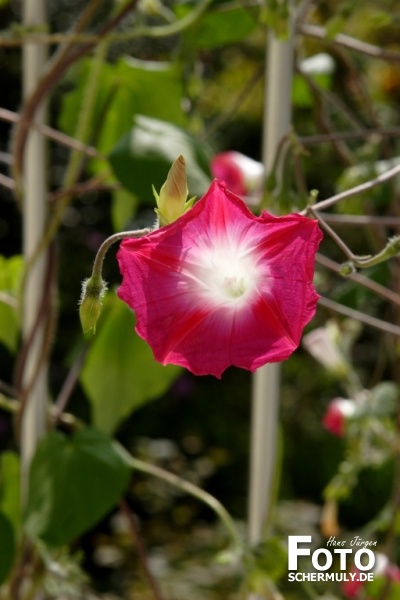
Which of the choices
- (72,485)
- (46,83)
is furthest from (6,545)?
(46,83)

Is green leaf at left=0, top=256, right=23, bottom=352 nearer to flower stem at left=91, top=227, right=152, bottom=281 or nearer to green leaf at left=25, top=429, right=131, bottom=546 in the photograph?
green leaf at left=25, top=429, right=131, bottom=546

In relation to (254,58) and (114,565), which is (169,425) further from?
(254,58)

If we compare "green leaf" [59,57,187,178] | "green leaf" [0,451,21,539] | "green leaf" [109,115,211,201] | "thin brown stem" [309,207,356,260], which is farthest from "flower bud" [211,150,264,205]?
"thin brown stem" [309,207,356,260]

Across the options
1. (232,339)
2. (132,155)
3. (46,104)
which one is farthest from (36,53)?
(232,339)

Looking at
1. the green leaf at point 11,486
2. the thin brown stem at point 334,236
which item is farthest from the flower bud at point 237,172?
the thin brown stem at point 334,236

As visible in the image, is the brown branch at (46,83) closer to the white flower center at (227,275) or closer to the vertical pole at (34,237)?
the vertical pole at (34,237)

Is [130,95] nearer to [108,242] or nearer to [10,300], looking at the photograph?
[10,300]

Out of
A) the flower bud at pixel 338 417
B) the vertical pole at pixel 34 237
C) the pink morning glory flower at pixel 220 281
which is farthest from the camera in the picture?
the flower bud at pixel 338 417
